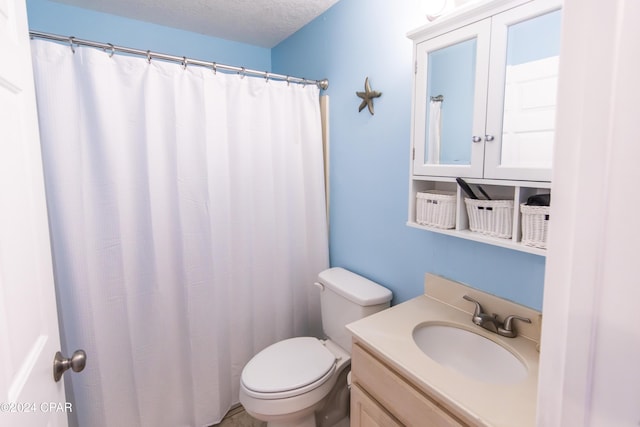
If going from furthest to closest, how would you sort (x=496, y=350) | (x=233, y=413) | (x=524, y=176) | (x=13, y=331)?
1. (x=233, y=413)
2. (x=496, y=350)
3. (x=524, y=176)
4. (x=13, y=331)

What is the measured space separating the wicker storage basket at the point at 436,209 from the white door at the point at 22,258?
1201 millimetres

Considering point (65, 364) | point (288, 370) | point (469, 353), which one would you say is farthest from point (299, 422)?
point (65, 364)

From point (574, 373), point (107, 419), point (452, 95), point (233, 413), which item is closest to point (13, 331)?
point (574, 373)

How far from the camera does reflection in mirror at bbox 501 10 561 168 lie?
3.00 feet

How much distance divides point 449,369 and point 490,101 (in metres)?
0.85

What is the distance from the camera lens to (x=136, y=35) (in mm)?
2045

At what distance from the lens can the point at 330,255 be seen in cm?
212

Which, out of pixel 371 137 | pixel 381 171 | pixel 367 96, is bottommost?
pixel 381 171

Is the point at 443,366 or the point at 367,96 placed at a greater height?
the point at 367,96

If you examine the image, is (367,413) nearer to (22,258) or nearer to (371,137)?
(22,258)

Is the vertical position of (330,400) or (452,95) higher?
(452,95)

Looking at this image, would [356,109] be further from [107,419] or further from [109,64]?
[107,419]

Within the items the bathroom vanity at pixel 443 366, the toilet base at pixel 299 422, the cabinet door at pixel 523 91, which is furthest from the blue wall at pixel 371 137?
the toilet base at pixel 299 422

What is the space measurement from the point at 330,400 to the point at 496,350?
94cm
